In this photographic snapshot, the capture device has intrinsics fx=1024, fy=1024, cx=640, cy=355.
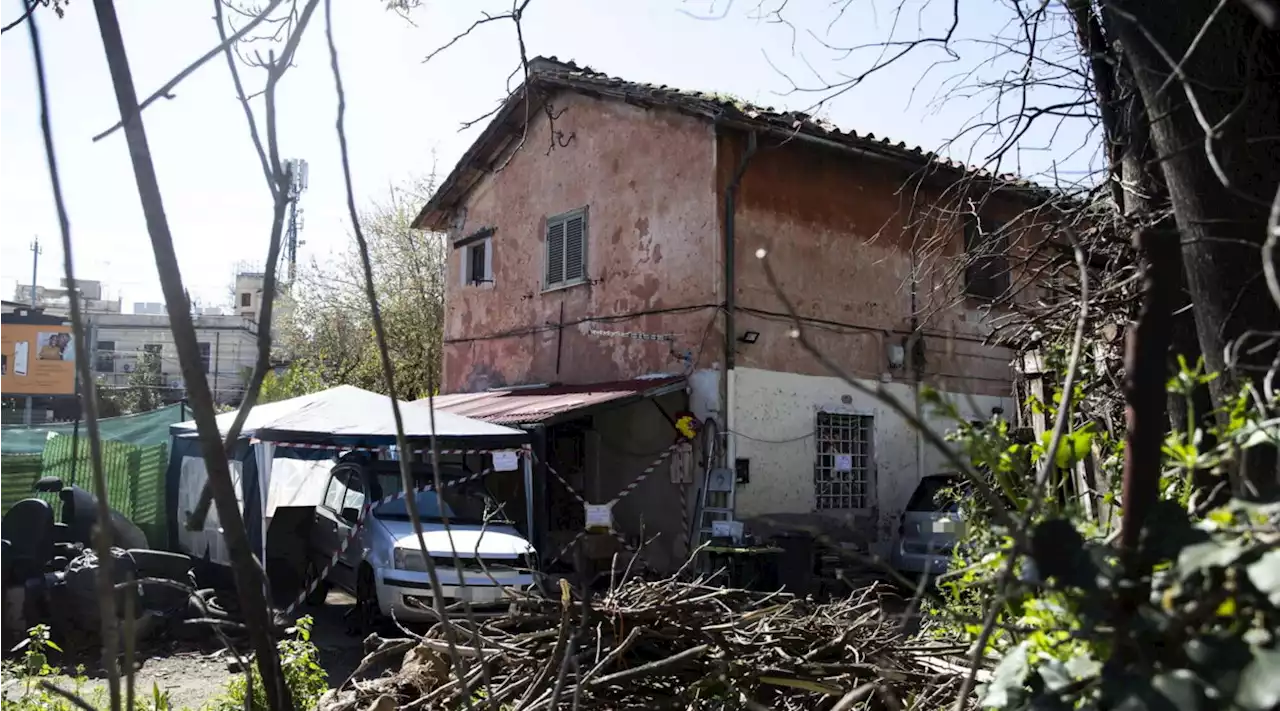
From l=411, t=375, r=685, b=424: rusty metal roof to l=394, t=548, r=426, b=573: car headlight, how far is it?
2.72m

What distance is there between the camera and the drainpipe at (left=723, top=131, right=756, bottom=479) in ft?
44.5

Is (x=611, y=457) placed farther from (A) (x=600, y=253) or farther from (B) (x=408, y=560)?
(B) (x=408, y=560)

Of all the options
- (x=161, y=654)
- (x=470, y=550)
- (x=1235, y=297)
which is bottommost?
(x=161, y=654)

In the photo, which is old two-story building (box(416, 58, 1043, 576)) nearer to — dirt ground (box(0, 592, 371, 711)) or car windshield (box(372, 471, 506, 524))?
car windshield (box(372, 471, 506, 524))

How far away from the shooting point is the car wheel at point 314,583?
11.7 m

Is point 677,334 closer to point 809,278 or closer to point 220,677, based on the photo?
point 809,278

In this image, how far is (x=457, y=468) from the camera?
13195 mm

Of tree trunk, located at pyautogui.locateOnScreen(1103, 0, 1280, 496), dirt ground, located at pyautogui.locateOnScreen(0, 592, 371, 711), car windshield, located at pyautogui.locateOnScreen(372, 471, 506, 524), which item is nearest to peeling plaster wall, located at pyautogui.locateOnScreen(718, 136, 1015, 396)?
car windshield, located at pyautogui.locateOnScreen(372, 471, 506, 524)

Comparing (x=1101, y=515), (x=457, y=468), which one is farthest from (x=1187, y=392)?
(x=457, y=468)

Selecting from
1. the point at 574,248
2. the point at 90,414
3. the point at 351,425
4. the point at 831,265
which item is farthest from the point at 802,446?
the point at 90,414

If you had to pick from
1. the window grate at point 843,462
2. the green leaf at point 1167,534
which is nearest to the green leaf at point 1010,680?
the green leaf at point 1167,534

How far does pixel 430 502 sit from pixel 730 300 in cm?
491

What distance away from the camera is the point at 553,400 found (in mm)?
14016

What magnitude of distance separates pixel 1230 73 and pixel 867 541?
492 inches
